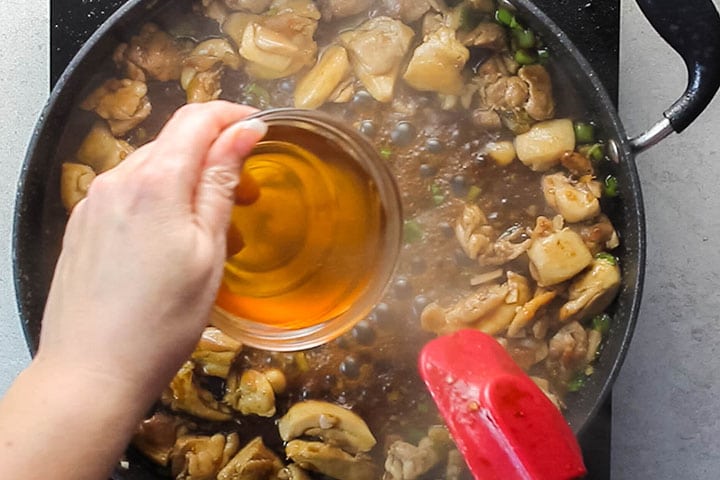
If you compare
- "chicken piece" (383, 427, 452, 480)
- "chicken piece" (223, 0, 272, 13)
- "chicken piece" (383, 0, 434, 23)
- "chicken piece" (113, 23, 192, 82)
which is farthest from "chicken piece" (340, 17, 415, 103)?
"chicken piece" (383, 427, 452, 480)

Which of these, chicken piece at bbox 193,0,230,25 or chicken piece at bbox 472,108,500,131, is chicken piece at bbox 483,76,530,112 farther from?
chicken piece at bbox 193,0,230,25

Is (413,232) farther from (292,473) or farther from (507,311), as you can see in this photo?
(292,473)

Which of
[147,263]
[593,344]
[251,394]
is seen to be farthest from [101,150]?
[593,344]

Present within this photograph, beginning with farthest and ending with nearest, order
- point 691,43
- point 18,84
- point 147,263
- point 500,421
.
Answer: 1. point 18,84
2. point 691,43
3. point 500,421
4. point 147,263

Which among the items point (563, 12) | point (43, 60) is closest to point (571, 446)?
point (563, 12)

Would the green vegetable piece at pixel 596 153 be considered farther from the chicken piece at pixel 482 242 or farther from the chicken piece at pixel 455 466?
the chicken piece at pixel 455 466
